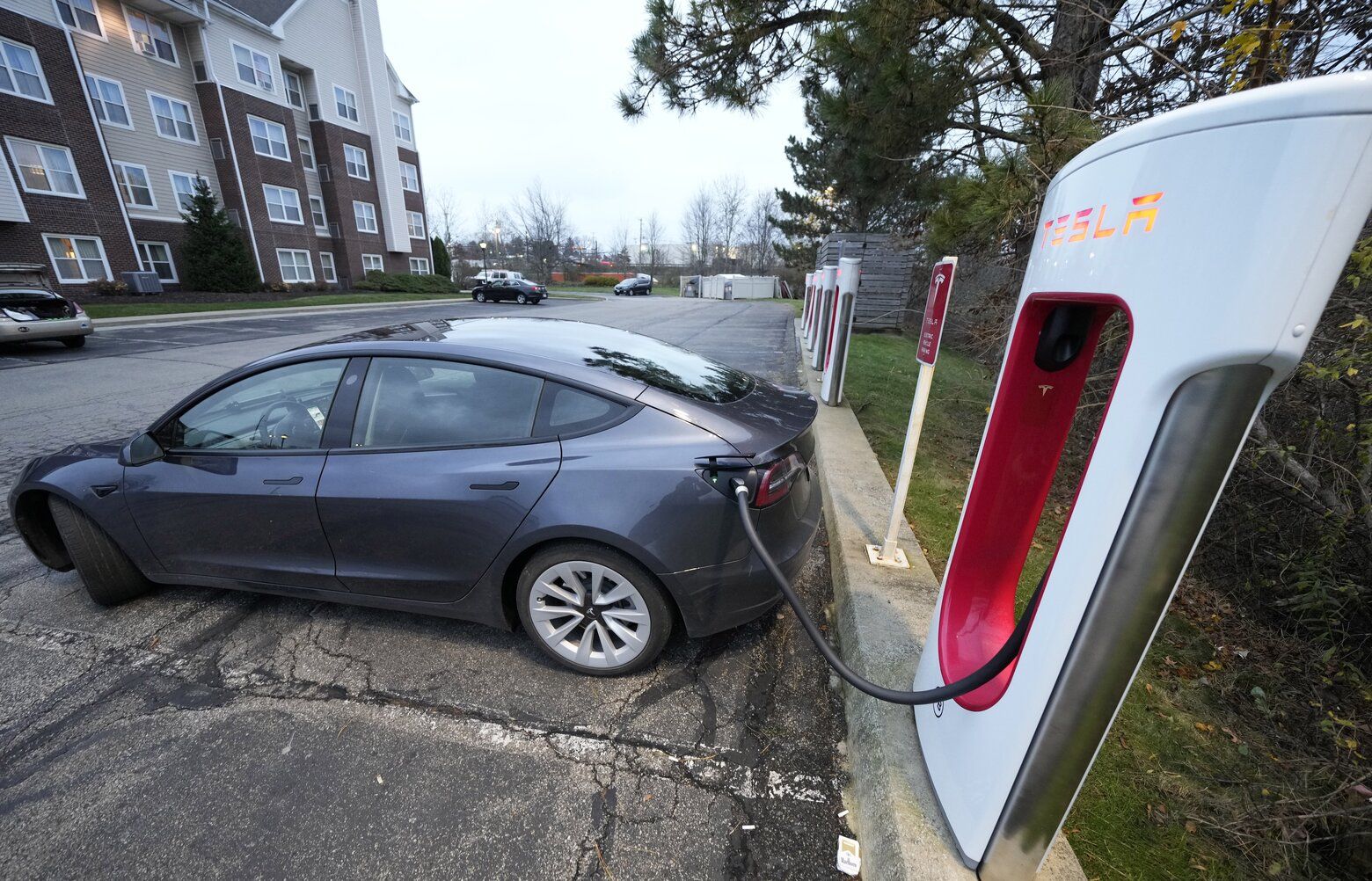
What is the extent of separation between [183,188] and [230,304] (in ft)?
22.7

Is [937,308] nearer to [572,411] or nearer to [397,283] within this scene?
[572,411]

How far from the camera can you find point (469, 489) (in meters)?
2.34

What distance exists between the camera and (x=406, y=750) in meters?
2.18

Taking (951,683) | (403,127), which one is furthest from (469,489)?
(403,127)

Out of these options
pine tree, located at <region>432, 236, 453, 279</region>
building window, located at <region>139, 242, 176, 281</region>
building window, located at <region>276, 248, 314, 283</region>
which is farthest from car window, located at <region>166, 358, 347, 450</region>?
pine tree, located at <region>432, 236, 453, 279</region>

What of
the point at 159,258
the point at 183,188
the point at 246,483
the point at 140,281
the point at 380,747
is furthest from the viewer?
the point at 183,188

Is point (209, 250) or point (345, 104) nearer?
point (209, 250)

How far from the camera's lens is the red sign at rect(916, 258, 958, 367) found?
9.07ft

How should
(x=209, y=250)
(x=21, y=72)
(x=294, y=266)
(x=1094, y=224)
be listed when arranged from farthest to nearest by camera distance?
(x=294, y=266) → (x=209, y=250) → (x=21, y=72) → (x=1094, y=224)

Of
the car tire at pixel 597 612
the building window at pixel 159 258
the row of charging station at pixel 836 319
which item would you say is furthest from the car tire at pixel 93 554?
the building window at pixel 159 258

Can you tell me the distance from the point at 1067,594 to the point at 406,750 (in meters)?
2.39

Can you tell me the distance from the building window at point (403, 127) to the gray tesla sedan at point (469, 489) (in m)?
37.9

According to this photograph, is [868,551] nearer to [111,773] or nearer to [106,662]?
[111,773]

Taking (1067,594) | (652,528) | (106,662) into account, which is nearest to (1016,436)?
(1067,594)
